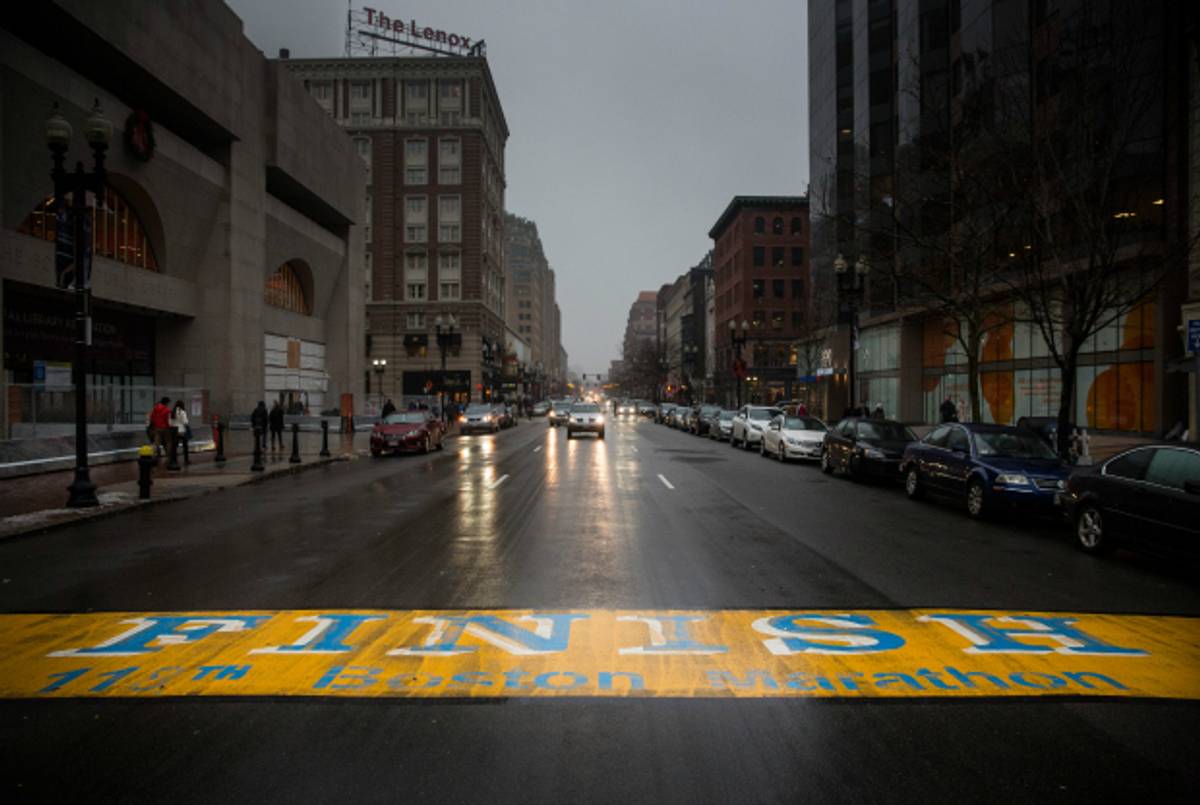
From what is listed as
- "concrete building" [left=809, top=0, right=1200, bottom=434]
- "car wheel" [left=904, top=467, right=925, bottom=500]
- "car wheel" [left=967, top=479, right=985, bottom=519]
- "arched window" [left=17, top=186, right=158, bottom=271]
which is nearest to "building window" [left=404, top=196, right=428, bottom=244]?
"concrete building" [left=809, top=0, right=1200, bottom=434]

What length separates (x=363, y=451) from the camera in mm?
27859

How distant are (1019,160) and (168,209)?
33.4m

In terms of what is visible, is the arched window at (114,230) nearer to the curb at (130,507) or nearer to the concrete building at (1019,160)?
the curb at (130,507)

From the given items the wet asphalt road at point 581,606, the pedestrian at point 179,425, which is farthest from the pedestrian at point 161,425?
the wet asphalt road at point 581,606

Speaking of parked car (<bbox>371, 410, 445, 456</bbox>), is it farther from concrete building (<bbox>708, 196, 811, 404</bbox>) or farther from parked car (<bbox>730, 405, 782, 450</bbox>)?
concrete building (<bbox>708, 196, 811, 404</bbox>)

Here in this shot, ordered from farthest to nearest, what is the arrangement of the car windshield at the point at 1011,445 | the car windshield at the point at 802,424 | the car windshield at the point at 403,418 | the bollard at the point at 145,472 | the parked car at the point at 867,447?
1. the car windshield at the point at 403,418
2. the car windshield at the point at 802,424
3. the parked car at the point at 867,447
4. the bollard at the point at 145,472
5. the car windshield at the point at 1011,445

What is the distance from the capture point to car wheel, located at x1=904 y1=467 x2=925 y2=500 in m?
14.7

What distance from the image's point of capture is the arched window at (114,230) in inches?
1086

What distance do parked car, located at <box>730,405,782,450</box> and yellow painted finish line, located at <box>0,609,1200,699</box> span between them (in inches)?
876

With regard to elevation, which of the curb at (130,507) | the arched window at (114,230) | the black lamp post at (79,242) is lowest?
the curb at (130,507)

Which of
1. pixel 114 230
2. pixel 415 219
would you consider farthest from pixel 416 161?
pixel 114 230

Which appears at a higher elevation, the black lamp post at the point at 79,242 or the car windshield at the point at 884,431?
the black lamp post at the point at 79,242

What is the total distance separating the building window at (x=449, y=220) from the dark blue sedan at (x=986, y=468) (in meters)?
68.0

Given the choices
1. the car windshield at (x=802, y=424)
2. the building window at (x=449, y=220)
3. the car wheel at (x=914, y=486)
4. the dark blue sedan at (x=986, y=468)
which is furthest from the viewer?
the building window at (x=449, y=220)
